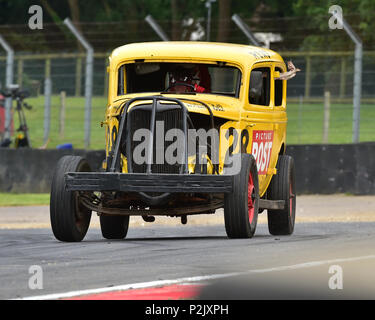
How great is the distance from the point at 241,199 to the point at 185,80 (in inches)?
84.6

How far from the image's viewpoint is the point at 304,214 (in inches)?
714

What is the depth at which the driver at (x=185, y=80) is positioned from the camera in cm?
1310

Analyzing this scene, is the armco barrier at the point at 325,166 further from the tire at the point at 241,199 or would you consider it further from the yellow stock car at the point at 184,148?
the tire at the point at 241,199

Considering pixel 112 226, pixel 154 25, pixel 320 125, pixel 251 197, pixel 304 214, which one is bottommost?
pixel 304 214

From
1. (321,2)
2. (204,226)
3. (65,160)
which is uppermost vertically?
(321,2)

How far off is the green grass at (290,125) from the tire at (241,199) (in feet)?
41.9

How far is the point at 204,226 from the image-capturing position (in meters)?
16.0

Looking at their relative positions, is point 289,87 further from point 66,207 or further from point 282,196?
point 66,207

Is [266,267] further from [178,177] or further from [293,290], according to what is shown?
[178,177]

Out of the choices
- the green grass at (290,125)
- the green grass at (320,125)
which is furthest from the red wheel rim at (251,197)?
the green grass at (290,125)

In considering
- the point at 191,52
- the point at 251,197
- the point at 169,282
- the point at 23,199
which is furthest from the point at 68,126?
the point at 169,282

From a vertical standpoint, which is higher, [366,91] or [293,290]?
[366,91]
